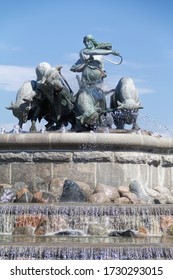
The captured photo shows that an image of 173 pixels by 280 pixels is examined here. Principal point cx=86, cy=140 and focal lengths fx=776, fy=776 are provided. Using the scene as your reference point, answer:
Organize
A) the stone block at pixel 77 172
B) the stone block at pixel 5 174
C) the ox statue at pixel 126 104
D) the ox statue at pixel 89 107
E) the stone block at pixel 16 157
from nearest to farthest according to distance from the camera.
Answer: the stone block at pixel 77 172
the stone block at pixel 16 157
the stone block at pixel 5 174
the ox statue at pixel 89 107
the ox statue at pixel 126 104

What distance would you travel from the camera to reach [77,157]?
16.9 meters

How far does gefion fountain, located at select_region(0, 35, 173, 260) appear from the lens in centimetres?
1381

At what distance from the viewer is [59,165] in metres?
17.0

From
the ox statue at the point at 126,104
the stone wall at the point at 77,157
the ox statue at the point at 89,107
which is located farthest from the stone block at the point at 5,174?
the ox statue at the point at 126,104

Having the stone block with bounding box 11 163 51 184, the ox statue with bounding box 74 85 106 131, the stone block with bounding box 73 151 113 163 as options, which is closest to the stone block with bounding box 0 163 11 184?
the stone block with bounding box 11 163 51 184

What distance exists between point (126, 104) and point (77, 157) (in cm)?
234

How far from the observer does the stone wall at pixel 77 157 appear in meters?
16.7

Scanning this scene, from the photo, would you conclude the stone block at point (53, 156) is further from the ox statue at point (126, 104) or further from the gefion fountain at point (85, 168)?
the ox statue at point (126, 104)

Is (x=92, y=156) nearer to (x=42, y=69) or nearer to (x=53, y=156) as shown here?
(x=53, y=156)

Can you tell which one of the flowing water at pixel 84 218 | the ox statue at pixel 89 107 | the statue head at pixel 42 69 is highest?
the statue head at pixel 42 69

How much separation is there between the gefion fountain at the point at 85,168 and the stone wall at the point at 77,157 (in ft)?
0.07

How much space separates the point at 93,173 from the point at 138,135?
1296 mm

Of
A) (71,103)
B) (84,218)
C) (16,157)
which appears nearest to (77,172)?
(16,157)
